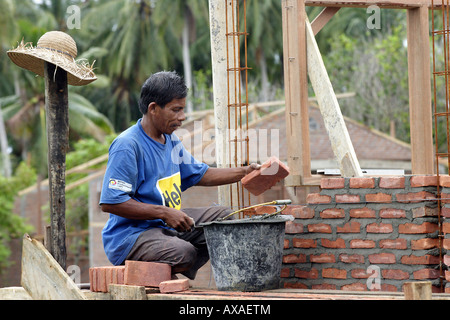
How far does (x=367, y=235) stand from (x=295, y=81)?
4.97 ft

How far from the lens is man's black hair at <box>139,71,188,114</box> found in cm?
489

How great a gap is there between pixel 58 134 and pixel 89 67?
1.70ft

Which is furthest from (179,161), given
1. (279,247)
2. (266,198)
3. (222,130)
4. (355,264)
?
(266,198)

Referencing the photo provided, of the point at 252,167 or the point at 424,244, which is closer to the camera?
the point at 424,244

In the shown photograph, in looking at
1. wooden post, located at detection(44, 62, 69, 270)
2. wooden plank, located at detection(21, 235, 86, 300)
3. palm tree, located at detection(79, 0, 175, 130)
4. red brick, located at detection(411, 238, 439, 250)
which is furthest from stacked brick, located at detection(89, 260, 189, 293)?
palm tree, located at detection(79, 0, 175, 130)

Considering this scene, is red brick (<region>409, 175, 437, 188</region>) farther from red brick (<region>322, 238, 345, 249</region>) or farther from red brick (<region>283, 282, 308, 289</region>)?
red brick (<region>283, 282, 308, 289</region>)

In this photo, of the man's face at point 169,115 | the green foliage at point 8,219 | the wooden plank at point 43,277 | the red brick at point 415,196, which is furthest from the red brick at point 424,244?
the green foliage at point 8,219

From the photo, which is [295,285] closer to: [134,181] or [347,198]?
[347,198]

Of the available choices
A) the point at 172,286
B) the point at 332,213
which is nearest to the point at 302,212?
the point at 332,213

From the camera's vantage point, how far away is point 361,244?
4992 millimetres

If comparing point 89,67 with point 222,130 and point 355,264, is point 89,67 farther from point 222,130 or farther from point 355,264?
point 355,264

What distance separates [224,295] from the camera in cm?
421

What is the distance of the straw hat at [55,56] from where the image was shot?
4.89 metres

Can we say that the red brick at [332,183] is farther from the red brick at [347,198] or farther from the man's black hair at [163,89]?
the man's black hair at [163,89]
